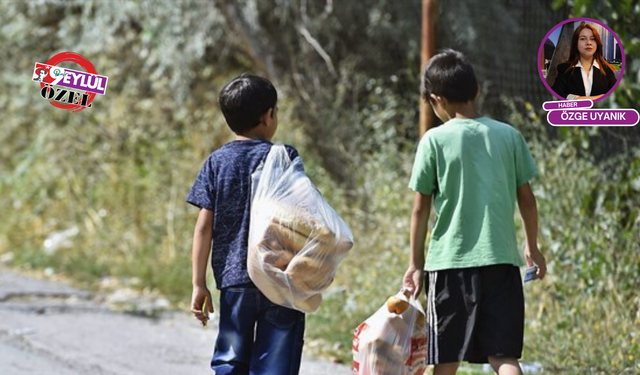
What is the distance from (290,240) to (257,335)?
0.43 m

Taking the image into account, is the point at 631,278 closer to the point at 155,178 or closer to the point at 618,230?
the point at 618,230

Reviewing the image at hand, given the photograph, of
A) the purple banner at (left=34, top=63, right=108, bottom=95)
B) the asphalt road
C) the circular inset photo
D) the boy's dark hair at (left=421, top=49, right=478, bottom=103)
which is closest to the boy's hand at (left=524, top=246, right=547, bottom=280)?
the boy's dark hair at (left=421, top=49, right=478, bottom=103)

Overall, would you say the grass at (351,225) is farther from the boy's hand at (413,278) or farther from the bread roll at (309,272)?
the bread roll at (309,272)

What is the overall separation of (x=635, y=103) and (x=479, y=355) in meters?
2.50

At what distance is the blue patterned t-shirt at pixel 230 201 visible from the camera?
13.8ft

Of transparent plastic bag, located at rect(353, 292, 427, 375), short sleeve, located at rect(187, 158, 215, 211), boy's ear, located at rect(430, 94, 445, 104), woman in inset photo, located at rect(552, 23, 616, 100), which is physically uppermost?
woman in inset photo, located at rect(552, 23, 616, 100)

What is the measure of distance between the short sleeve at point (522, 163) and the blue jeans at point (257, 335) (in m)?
1.08

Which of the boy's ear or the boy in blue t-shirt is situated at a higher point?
the boy's ear

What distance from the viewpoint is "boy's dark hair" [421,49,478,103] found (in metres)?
4.37

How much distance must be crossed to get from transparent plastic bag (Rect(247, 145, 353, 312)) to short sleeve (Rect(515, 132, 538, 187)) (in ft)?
2.53

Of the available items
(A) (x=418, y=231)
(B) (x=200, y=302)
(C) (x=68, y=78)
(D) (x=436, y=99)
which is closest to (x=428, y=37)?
(D) (x=436, y=99)

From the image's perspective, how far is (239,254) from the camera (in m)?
4.21

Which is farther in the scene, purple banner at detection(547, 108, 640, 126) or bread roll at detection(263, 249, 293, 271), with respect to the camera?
purple banner at detection(547, 108, 640, 126)

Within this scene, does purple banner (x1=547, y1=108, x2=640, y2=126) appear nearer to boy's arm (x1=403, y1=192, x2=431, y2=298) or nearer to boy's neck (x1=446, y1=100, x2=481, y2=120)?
boy's neck (x1=446, y1=100, x2=481, y2=120)
